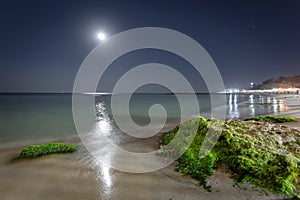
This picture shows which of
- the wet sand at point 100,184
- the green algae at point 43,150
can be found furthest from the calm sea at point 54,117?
the wet sand at point 100,184

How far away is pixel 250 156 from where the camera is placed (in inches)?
202

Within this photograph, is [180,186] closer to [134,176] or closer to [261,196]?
[134,176]

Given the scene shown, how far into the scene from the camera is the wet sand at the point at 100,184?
4320 mm

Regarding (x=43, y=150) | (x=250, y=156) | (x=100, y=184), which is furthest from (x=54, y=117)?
(x=250, y=156)

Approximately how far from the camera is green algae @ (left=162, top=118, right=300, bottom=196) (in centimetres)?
448

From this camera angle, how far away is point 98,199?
4.23m

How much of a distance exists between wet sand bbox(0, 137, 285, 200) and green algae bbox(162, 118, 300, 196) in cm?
31

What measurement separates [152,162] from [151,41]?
42.9 ft

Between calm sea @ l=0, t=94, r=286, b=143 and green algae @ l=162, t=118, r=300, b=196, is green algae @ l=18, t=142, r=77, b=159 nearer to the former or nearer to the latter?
green algae @ l=162, t=118, r=300, b=196

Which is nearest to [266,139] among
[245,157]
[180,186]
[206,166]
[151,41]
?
[245,157]

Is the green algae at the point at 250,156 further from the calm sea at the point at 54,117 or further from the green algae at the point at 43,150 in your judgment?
the calm sea at the point at 54,117

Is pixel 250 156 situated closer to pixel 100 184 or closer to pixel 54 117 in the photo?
pixel 100 184

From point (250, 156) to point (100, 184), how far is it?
4.40 metres

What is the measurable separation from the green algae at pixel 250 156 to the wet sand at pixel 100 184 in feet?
1.01
